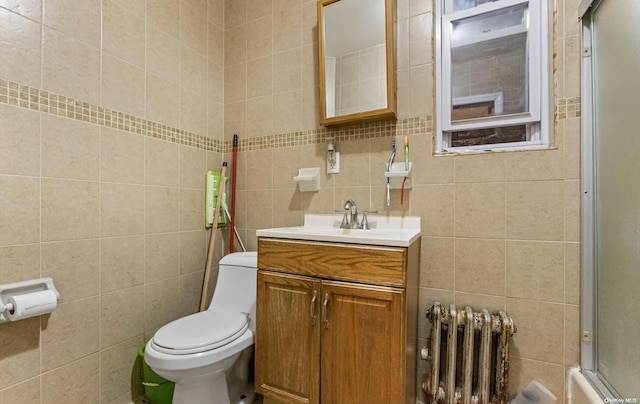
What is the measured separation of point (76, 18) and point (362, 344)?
5.97 ft

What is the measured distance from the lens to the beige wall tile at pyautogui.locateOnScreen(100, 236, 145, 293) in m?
1.38

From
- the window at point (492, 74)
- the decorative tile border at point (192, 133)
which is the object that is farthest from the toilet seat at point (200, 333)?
the window at point (492, 74)

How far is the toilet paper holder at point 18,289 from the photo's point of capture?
105 cm

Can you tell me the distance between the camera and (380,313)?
1097 mm

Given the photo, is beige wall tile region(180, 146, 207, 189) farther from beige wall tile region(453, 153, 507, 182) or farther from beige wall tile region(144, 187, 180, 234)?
beige wall tile region(453, 153, 507, 182)

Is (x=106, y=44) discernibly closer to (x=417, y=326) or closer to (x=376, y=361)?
(x=376, y=361)

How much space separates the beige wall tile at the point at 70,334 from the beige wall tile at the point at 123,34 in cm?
117

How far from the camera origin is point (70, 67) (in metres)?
1.26

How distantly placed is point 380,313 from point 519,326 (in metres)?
0.69

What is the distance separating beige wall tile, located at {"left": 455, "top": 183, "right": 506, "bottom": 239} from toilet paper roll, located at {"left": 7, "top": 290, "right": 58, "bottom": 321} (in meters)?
1.72

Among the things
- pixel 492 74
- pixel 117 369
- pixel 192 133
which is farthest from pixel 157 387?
pixel 492 74

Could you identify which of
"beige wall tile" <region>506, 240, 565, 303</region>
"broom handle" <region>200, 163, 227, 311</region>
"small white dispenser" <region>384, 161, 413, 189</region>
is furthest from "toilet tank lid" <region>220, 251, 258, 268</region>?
"beige wall tile" <region>506, 240, 565, 303</region>

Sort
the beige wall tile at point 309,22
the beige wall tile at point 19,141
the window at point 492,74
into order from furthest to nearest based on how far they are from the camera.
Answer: the beige wall tile at point 309,22
the window at point 492,74
the beige wall tile at point 19,141

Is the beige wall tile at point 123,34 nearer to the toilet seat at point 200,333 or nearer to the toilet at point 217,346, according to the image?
the toilet at point 217,346
